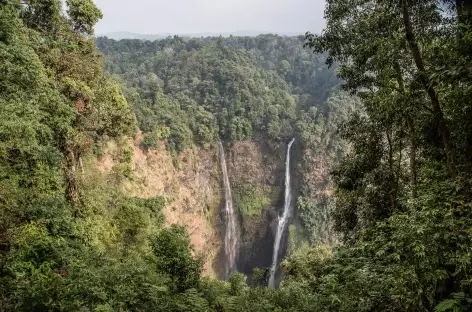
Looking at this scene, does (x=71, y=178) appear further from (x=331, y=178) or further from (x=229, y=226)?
(x=229, y=226)

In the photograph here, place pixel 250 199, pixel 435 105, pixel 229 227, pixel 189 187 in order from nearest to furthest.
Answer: pixel 435 105 < pixel 189 187 < pixel 229 227 < pixel 250 199

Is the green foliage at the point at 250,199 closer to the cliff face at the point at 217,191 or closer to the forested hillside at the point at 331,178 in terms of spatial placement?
the cliff face at the point at 217,191

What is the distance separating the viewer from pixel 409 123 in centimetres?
986

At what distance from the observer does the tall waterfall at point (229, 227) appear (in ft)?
143

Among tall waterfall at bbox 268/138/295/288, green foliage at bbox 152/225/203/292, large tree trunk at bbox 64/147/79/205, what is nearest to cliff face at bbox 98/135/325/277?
tall waterfall at bbox 268/138/295/288

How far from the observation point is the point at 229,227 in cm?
4481

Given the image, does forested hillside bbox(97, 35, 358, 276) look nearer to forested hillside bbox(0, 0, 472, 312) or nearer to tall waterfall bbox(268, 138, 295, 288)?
tall waterfall bbox(268, 138, 295, 288)

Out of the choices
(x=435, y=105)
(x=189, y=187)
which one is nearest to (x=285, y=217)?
(x=189, y=187)

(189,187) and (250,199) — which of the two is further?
(250,199)

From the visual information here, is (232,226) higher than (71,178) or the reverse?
the reverse

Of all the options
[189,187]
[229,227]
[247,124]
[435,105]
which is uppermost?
[247,124]

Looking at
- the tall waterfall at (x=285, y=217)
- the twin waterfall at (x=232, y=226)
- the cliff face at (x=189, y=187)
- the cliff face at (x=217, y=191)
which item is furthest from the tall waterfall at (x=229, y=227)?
the tall waterfall at (x=285, y=217)

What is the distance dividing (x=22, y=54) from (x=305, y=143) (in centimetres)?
4144

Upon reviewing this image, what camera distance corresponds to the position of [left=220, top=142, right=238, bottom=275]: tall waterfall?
43719 mm
